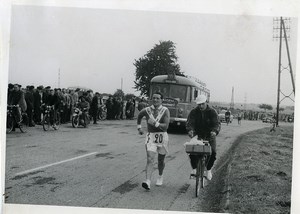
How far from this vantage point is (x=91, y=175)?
19.2ft

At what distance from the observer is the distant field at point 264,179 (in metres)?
5.15

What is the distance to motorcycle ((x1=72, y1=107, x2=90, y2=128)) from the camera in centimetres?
1058

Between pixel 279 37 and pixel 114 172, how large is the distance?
2915mm

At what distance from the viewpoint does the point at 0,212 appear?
5.41m

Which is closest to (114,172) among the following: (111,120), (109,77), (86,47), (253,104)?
(109,77)

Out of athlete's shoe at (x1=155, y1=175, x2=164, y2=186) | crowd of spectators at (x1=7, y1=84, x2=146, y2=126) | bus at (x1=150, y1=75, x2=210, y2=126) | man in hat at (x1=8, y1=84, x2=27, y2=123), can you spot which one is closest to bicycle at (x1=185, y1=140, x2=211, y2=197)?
athlete's shoe at (x1=155, y1=175, x2=164, y2=186)

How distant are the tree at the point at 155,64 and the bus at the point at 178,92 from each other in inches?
5.3

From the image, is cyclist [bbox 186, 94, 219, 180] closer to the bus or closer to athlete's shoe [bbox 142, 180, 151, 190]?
the bus

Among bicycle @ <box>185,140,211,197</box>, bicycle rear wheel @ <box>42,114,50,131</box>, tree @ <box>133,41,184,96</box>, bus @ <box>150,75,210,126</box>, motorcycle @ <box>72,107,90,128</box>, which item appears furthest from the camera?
motorcycle @ <box>72,107,90,128</box>

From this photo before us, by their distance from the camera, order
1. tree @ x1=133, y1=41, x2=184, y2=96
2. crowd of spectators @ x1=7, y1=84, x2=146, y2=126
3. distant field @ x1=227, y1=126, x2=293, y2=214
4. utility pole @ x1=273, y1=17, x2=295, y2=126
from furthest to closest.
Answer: crowd of spectators @ x1=7, y1=84, x2=146, y2=126, tree @ x1=133, y1=41, x2=184, y2=96, utility pole @ x1=273, y1=17, x2=295, y2=126, distant field @ x1=227, y1=126, x2=293, y2=214

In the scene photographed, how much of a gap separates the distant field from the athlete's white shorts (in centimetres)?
99

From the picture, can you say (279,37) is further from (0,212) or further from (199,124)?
(0,212)

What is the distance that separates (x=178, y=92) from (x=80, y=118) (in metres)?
3.18

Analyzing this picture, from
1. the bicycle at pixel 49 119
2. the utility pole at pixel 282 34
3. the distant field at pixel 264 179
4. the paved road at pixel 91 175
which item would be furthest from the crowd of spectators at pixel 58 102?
the utility pole at pixel 282 34
